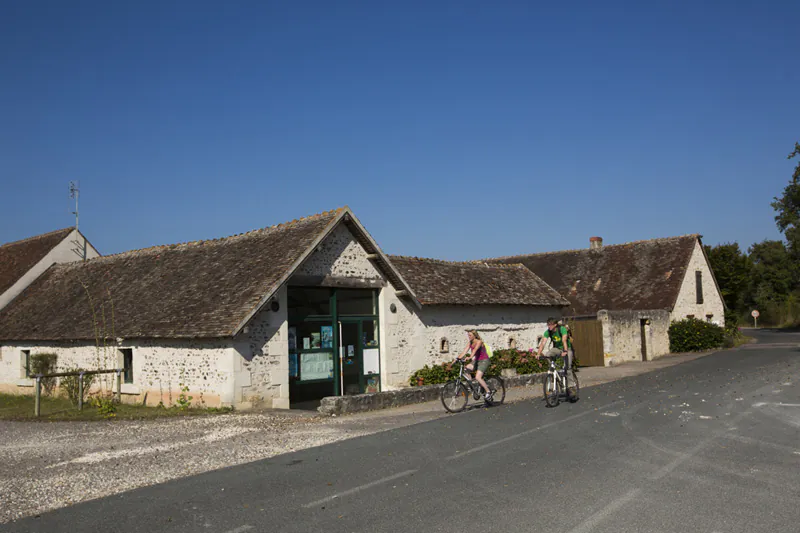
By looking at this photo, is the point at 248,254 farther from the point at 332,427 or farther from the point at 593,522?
the point at 593,522

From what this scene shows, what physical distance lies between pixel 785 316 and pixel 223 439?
6704 cm

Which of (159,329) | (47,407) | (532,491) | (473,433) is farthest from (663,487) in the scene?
(47,407)

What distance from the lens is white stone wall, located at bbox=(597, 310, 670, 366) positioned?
1088 inches

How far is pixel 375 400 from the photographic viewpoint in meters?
15.1

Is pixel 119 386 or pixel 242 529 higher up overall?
pixel 119 386

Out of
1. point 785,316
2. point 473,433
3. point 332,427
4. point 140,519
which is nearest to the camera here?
point 140,519

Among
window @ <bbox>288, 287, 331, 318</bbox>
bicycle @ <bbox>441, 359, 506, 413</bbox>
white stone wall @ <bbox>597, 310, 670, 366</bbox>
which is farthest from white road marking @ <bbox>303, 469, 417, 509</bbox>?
white stone wall @ <bbox>597, 310, 670, 366</bbox>

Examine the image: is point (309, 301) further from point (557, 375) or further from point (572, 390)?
point (572, 390)

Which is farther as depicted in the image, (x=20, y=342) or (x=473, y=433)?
(x=20, y=342)

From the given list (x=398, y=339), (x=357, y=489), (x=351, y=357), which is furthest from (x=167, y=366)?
(x=357, y=489)

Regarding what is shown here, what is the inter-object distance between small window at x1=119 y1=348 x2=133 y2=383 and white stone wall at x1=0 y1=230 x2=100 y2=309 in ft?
31.2

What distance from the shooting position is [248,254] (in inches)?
703

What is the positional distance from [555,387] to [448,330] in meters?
7.14

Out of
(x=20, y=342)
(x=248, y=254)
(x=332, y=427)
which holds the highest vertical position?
(x=248, y=254)
